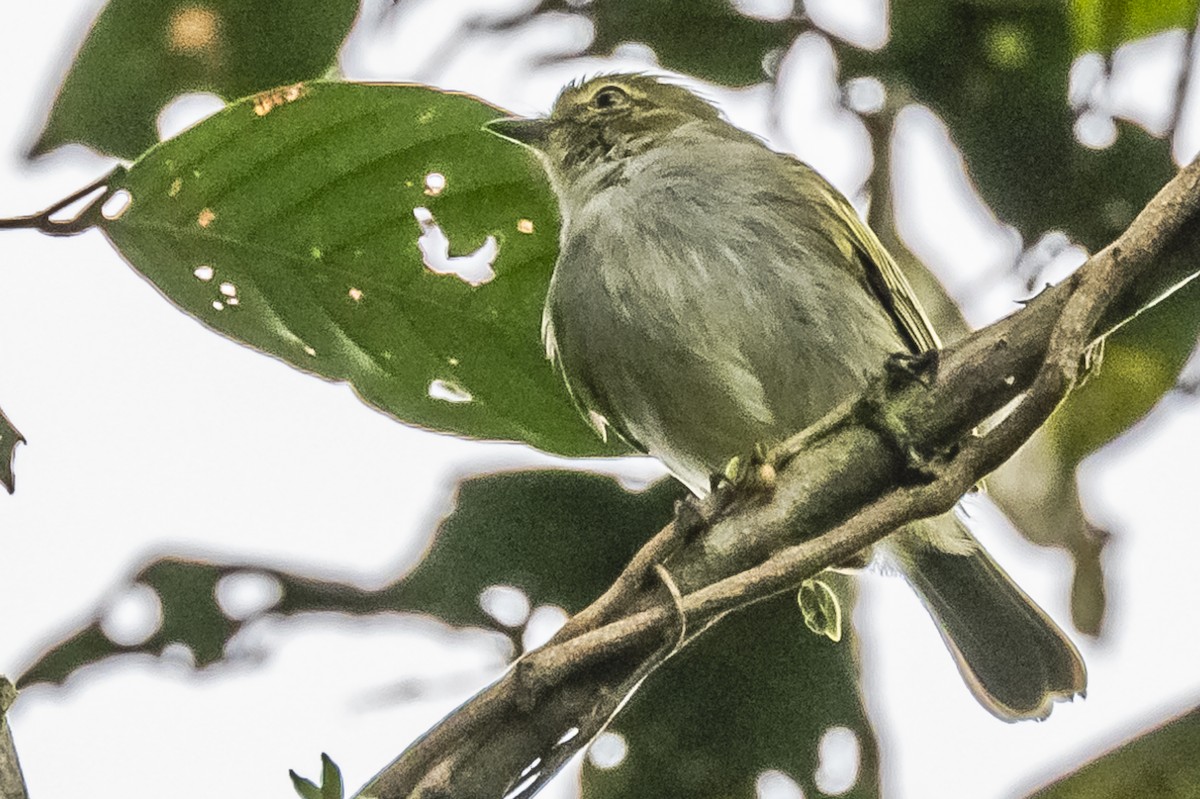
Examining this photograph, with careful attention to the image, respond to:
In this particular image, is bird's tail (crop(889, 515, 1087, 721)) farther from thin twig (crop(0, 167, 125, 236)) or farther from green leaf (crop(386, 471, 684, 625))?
thin twig (crop(0, 167, 125, 236))

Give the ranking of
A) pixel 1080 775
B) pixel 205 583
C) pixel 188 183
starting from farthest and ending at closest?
pixel 205 583
pixel 188 183
pixel 1080 775

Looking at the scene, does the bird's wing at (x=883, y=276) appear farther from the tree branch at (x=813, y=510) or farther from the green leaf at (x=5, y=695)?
the green leaf at (x=5, y=695)

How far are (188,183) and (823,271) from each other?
3.18 feet

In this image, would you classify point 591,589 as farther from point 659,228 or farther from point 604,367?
point 659,228

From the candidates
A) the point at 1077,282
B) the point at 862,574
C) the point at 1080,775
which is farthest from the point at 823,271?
the point at 1077,282

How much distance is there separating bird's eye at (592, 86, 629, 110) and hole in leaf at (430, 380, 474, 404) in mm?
1232

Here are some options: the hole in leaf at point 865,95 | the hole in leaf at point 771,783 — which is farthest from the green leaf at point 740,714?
the hole in leaf at point 865,95

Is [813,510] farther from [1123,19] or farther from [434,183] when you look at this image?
[1123,19]

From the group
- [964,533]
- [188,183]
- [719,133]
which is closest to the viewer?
[188,183]

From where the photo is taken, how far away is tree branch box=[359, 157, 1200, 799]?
93 cm

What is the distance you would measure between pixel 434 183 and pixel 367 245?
0.33ft

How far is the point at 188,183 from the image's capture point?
149 centimetres

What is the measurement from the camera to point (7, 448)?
1.25 metres

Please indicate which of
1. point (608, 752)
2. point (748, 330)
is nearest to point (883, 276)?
point (748, 330)
